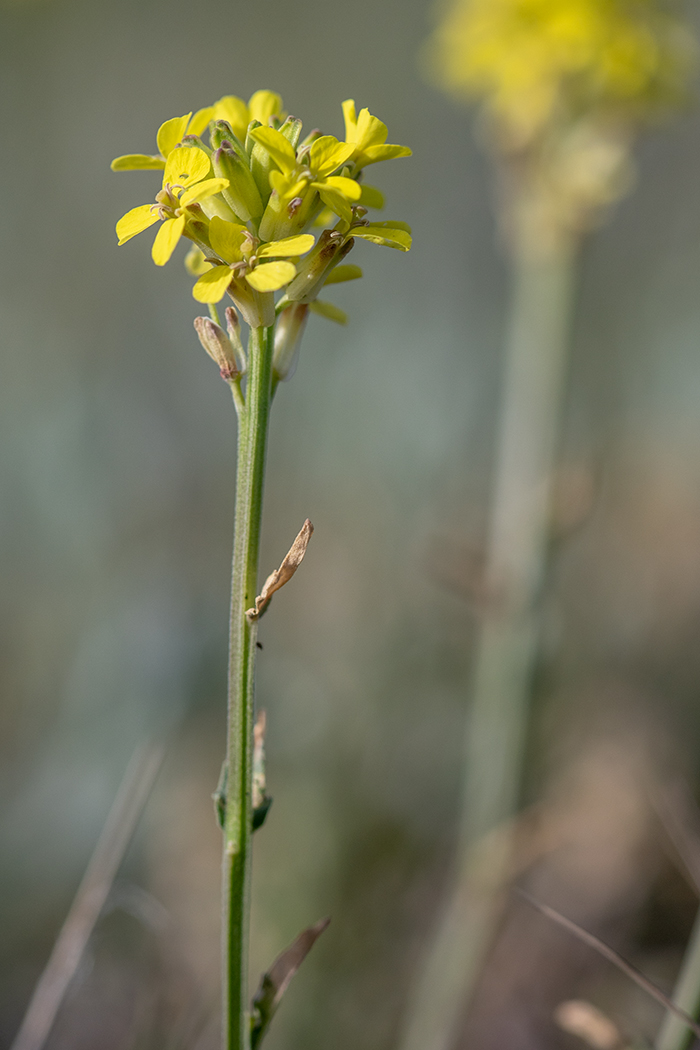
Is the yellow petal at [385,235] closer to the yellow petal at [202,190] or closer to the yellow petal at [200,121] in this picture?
the yellow petal at [202,190]

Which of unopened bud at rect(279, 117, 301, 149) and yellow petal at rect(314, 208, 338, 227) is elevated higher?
unopened bud at rect(279, 117, 301, 149)

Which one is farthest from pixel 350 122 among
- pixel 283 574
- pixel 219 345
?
pixel 283 574

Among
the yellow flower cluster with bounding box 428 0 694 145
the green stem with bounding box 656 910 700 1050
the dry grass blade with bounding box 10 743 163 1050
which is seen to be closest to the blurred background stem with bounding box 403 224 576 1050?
the yellow flower cluster with bounding box 428 0 694 145

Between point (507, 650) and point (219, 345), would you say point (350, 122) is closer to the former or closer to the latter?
point (219, 345)

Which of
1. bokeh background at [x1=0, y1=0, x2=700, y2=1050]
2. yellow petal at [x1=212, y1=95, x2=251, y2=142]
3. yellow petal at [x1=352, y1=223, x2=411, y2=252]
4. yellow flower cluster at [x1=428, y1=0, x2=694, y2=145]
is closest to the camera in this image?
yellow petal at [x1=352, y1=223, x2=411, y2=252]

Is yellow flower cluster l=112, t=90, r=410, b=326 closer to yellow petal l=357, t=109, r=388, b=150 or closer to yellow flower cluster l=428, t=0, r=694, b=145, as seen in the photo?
yellow petal l=357, t=109, r=388, b=150
